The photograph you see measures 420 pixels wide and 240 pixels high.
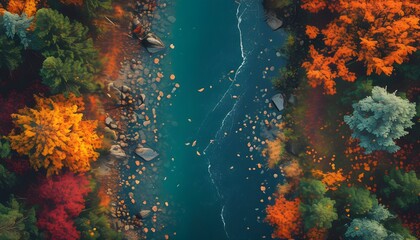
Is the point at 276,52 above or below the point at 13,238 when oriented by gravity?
above

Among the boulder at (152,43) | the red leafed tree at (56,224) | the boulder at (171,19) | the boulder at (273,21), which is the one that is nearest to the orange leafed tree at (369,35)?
the boulder at (273,21)

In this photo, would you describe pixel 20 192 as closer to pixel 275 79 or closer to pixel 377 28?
pixel 275 79

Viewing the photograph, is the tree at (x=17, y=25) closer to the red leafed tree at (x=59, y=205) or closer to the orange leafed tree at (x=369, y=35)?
the red leafed tree at (x=59, y=205)

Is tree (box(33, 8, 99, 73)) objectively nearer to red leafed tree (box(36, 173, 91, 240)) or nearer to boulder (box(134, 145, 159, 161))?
boulder (box(134, 145, 159, 161))

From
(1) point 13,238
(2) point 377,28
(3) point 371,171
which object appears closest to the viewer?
(1) point 13,238

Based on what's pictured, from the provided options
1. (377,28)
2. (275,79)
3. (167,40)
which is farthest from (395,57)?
(167,40)

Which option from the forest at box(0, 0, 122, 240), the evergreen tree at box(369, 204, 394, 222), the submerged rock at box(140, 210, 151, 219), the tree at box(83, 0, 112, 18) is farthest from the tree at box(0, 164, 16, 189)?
the evergreen tree at box(369, 204, 394, 222)
